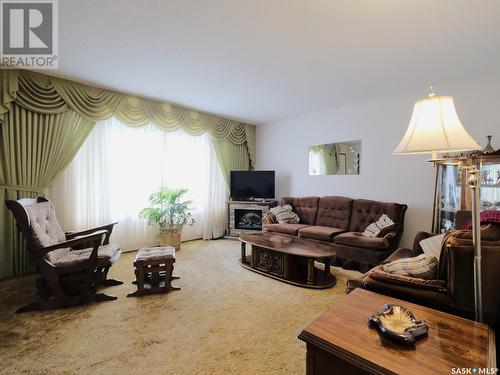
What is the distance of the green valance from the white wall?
5.41ft

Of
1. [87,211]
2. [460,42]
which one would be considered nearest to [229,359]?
[87,211]

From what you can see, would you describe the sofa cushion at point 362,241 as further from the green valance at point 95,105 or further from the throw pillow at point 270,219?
the green valance at point 95,105

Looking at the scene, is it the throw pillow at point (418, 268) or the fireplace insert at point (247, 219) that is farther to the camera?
the fireplace insert at point (247, 219)

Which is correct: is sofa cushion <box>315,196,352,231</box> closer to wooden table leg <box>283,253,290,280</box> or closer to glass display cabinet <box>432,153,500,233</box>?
glass display cabinet <box>432,153,500,233</box>

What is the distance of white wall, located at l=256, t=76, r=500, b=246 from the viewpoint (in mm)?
3086

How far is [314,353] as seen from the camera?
42.6 inches

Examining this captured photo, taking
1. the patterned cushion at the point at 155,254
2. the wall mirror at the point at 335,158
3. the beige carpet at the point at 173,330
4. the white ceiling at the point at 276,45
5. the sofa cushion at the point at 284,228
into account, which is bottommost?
the beige carpet at the point at 173,330

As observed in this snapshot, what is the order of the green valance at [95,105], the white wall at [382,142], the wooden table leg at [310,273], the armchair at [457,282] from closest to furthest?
the armchair at [457,282]
the wooden table leg at [310,273]
the green valance at [95,105]
the white wall at [382,142]

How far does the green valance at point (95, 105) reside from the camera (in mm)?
2893

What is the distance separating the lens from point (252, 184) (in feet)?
16.9

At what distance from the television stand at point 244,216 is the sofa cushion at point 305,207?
0.45 m

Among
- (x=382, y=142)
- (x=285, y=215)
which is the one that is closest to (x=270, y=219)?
(x=285, y=215)

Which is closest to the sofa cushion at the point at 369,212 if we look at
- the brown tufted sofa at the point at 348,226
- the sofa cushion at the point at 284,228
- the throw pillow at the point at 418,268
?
the brown tufted sofa at the point at 348,226

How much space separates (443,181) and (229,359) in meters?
3.25
